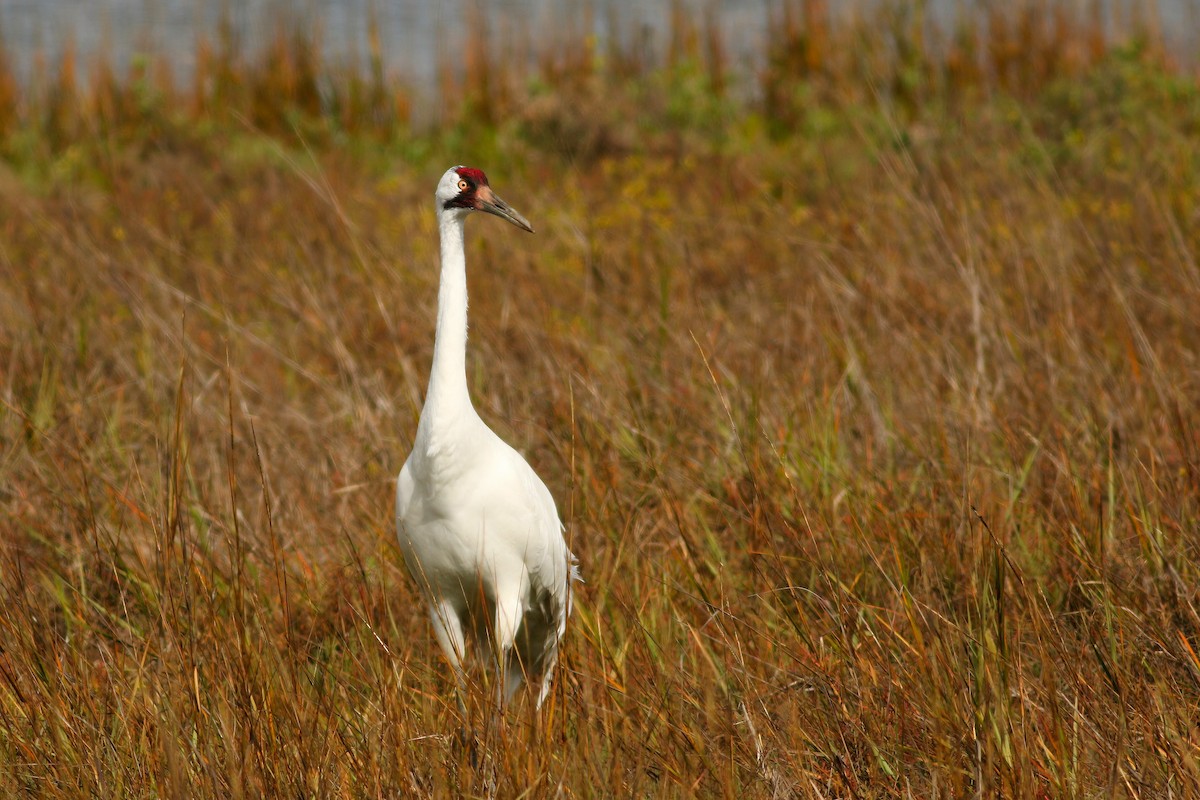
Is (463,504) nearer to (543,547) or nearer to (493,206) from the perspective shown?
(543,547)

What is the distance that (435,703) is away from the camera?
2.82 m

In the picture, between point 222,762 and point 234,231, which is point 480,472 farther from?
point 234,231

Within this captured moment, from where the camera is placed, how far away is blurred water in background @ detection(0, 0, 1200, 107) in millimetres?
10016

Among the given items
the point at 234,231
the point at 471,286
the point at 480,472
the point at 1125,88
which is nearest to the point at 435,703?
the point at 480,472

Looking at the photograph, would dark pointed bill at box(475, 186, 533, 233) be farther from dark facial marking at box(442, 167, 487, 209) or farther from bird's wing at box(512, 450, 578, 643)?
bird's wing at box(512, 450, 578, 643)

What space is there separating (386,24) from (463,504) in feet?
36.0

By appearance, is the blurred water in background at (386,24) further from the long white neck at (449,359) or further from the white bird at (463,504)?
the long white neck at (449,359)

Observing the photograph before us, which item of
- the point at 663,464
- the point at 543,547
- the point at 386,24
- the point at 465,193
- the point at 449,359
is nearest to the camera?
the point at 449,359

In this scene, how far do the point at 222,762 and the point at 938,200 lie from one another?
152 inches

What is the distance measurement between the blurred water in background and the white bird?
697 cm

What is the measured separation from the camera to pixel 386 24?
13023mm

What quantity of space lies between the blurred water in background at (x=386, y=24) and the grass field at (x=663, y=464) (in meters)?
1.96

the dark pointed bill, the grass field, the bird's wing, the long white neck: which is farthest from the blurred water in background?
the long white neck

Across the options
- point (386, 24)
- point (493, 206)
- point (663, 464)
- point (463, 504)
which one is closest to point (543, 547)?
point (463, 504)
